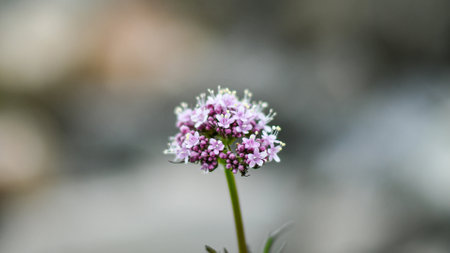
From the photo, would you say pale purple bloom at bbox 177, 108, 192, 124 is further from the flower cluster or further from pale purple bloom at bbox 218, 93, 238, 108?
pale purple bloom at bbox 218, 93, 238, 108

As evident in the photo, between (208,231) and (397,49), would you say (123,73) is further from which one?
(397,49)

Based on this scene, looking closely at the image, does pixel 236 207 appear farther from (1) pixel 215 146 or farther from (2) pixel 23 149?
(2) pixel 23 149

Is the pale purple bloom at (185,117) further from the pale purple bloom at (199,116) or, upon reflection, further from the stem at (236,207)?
the stem at (236,207)

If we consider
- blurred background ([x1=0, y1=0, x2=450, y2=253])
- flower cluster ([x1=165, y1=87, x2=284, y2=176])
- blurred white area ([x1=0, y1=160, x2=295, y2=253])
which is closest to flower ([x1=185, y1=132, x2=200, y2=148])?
flower cluster ([x1=165, y1=87, x2=284, y2=176])

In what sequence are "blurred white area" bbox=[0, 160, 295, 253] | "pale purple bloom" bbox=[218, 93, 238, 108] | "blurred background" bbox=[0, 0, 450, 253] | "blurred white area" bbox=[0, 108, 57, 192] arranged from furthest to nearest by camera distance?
1. "blurred white area" bbox=[0, 108, 57, 192]
2. "blurred background" bbox=[0, 0, 450, 253]
3. "blurred white area" bbox=[0, 160, 295, 253]
4. "pale purple bloom" bbox=[218, 93, 238, 108]

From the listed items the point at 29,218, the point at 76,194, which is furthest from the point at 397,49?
the point at 29,218

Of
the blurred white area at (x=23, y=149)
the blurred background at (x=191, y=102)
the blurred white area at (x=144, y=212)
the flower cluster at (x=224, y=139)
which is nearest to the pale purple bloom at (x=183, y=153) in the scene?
the flower cluster at (x=224, y=139)

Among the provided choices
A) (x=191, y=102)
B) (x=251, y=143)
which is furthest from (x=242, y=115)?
(x=191, y=102)
